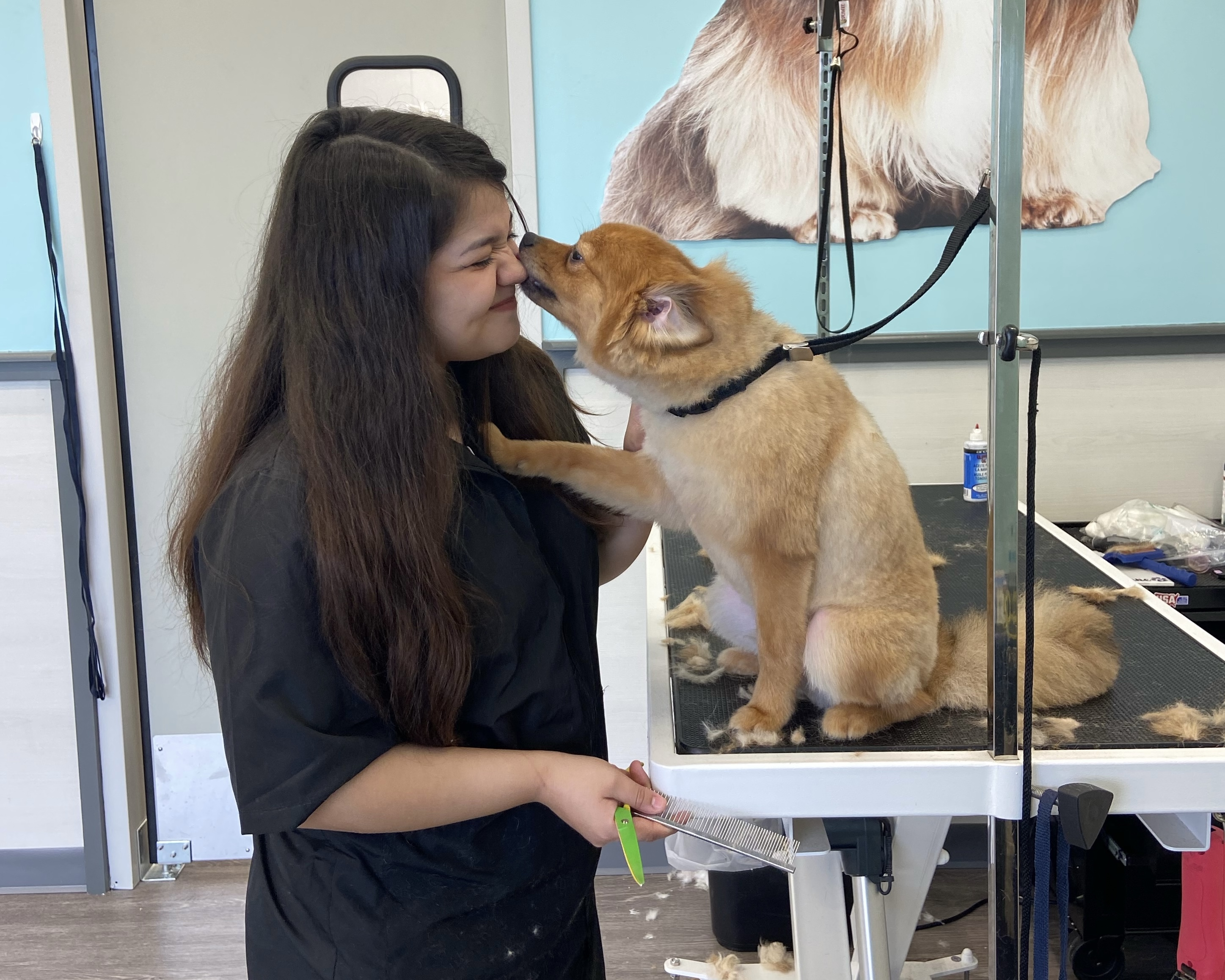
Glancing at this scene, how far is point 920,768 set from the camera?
1.05 metres

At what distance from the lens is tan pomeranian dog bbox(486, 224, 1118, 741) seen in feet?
3.99

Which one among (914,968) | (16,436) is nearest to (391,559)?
(914,968)

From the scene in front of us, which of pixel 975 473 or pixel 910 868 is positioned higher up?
pixel 975 473

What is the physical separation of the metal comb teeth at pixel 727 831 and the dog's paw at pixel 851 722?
142 millimetres

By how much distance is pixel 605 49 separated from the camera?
8.41ft

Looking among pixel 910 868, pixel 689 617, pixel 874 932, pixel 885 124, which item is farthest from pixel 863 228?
pixel 874 932

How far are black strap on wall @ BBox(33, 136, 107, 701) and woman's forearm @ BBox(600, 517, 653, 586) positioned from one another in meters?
1.74

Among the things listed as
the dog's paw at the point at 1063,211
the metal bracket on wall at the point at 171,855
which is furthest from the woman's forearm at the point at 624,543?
the metal bracket on wall at the point at 171,855

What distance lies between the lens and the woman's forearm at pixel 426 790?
41.3 inches

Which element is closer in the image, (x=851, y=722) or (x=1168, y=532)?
(x=851, y=722)

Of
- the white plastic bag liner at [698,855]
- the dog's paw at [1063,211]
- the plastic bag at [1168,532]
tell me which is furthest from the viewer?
the dog's paw at [1063,211]

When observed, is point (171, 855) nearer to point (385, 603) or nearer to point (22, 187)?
point (22, 187)

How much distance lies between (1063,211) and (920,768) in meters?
1.99

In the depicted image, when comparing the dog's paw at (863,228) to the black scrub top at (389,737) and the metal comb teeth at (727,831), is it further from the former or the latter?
the metal comb teeth at (727,831)
